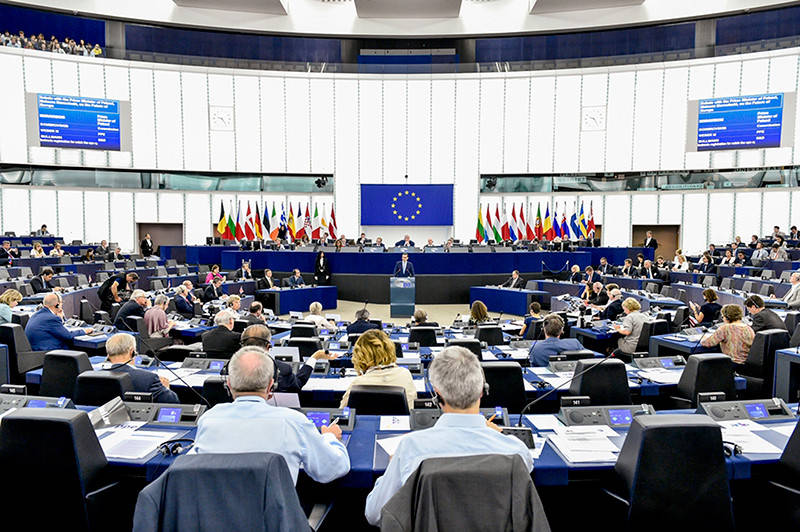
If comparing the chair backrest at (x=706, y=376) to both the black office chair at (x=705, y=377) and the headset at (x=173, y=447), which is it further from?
the headset at (x=173, y=447)

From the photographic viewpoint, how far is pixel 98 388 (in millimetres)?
3830

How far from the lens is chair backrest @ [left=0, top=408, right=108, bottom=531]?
2455 millimetres

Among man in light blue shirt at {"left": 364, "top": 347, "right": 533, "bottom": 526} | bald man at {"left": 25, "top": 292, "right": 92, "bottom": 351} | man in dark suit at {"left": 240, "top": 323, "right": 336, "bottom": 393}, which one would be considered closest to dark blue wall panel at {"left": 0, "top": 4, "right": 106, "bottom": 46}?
bald man at {"left": 25, "top": 292, "right": 92, "bottom": 351}

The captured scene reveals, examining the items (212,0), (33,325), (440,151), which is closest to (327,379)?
(33,325)

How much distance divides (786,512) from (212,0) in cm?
2492

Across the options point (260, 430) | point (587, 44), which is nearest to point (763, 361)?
point (260, 430)

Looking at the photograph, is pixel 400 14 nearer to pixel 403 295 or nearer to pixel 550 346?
pixel 403 295

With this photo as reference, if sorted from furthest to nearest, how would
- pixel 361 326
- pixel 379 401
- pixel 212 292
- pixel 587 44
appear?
pixel 587 44 < pixel 212 292 < pixel 361 326 < pixel 379 401

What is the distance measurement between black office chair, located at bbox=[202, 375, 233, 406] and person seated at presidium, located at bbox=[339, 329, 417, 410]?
92cm

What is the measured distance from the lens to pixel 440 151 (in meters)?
24.4

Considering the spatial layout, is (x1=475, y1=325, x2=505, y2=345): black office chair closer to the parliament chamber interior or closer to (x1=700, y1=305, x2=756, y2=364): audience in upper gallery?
the parliament chamber interior

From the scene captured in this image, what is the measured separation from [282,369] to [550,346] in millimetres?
2641

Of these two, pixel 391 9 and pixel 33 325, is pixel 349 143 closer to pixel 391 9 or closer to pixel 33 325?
pixel 391 9

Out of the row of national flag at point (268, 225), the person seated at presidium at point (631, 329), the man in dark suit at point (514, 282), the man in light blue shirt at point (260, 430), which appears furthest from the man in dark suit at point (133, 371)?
the row of national flag at point (268, 225)
